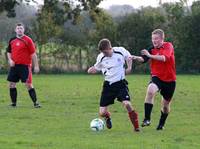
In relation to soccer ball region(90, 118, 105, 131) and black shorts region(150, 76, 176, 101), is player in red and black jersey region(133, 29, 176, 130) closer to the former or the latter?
black shorts region(150, 76, 176, 101)

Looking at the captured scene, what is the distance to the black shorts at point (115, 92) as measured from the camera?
12188 mm

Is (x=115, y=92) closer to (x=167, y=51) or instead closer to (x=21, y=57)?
(x=167, y=51)

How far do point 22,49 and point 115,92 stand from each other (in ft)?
17.2

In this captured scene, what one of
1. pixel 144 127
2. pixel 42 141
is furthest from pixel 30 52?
pixel 42 141

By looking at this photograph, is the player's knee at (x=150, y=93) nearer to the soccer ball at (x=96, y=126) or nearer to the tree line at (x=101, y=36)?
the soccer ball at (x=96, y=126)

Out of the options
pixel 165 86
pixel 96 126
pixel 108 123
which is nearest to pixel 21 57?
pixel 108 123

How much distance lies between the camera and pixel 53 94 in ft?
76.0

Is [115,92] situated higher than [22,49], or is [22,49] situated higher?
[22,49]

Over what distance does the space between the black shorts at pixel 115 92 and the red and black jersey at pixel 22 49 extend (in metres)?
4.94

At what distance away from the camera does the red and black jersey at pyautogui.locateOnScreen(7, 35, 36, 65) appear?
16.9 metres

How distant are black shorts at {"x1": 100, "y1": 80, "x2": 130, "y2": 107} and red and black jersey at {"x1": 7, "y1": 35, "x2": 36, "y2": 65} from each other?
4.94 metres

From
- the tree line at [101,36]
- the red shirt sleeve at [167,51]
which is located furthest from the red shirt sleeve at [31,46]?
the tree line at [101,36]

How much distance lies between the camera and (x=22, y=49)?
55.5 ft

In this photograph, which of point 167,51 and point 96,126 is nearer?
point 96,126
